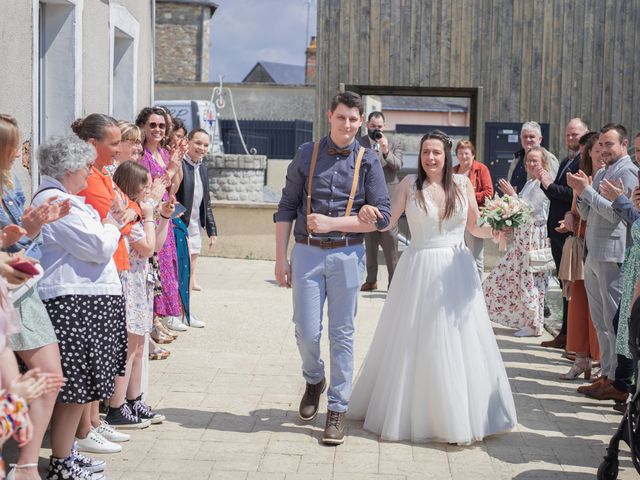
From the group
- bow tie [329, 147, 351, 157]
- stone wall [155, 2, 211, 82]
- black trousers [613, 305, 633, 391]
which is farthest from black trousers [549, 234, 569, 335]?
stone wall [155, 2, 211, 82]

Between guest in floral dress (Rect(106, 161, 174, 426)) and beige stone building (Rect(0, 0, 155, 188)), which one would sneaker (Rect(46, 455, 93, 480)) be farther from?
beige stone building (Rect(0, 0, 155, 188))

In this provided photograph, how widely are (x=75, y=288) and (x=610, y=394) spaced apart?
4.26m

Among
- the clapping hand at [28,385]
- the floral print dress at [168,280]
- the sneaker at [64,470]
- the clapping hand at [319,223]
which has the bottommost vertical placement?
the sneaker at [64,470]

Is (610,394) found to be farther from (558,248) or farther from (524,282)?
(524,282)

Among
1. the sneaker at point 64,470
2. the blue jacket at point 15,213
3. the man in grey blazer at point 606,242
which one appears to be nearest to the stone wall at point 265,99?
the man in grey blazer at point 606,242

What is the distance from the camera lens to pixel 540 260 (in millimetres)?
9953

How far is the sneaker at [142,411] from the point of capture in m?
6.27

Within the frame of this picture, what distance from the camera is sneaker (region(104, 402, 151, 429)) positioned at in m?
6.11

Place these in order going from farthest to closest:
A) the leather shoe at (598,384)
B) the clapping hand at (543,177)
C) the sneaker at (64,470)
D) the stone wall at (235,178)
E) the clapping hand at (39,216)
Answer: the stone wall at (235,178) < the clapping hand at (543,177) < the leather shoe at (598,384) < the sneaker at (64,470) < the clapping hand at (39,216)

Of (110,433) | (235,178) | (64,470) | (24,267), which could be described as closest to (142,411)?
(110,433)

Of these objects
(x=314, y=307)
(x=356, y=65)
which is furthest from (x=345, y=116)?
(x=356, y=65)

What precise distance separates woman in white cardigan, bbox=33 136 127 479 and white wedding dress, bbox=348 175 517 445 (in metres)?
1.89

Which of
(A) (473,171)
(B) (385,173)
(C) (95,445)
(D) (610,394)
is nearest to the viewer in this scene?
(C) (95,445)

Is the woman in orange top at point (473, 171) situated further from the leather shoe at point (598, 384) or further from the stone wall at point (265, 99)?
the stone wall at point (265, 99)
